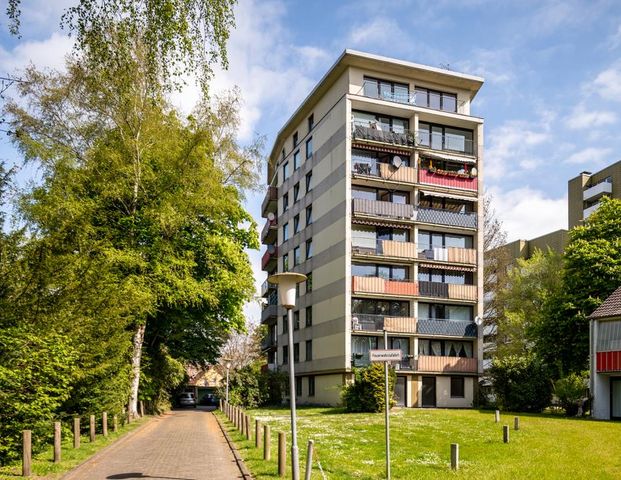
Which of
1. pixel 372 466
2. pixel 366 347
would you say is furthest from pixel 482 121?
pixel 372 466

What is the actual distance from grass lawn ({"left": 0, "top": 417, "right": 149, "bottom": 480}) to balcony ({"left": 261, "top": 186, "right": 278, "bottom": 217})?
121 ft

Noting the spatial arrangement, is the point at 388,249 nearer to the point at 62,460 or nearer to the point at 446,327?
the point at 446,327

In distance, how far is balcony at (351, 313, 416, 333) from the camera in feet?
127

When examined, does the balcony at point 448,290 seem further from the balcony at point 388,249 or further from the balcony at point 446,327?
the balcony at point 388,249

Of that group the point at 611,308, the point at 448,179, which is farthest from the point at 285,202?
the point at 611,308

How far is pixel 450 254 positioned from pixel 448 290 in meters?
2.22

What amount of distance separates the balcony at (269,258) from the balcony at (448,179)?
1733 cm

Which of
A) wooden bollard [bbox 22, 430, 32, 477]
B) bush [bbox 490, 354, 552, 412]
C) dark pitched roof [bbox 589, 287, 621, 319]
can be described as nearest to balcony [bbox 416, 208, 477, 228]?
bush [bbox 490, 354, 552, 412]

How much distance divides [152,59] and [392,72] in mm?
34668

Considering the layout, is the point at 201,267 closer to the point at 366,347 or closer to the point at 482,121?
the point at 366,347

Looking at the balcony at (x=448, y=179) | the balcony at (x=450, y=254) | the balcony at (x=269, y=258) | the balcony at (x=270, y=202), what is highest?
the balcony at (x=270, y=202)

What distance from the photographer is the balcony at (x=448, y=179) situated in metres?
41.2

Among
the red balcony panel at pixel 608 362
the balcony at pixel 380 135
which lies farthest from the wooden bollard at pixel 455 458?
the balcony at pixel 380 135

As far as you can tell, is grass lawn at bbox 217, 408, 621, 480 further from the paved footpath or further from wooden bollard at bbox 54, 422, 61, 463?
wooden bollard at bbox 54, 422, 61, 463
